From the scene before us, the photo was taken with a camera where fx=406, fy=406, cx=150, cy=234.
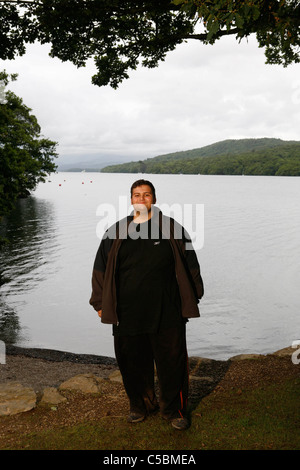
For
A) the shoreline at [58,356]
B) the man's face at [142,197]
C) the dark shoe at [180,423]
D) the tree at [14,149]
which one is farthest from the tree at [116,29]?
the tree at [14,149]

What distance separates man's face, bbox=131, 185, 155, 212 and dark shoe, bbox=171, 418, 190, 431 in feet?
7.78

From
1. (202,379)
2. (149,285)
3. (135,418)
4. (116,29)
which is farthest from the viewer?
(116,29)

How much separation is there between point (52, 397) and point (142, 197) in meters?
3.33

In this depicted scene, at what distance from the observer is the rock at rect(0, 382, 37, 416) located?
534 centimetres

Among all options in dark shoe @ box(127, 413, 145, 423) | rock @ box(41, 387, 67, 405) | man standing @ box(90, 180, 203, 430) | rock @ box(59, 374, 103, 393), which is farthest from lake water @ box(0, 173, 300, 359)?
man standing @ box(90, 180, 203, 430)

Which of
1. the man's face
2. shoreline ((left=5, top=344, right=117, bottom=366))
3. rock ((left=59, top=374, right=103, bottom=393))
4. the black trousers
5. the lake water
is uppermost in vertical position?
the man's face

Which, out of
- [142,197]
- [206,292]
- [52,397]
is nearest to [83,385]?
[52,397]

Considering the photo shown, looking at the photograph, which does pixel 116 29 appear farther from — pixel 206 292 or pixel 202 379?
pixel 206 292

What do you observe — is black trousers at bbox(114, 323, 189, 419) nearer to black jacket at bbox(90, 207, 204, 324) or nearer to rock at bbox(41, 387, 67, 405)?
black jacket at bbox(90, 207, 204, 324)

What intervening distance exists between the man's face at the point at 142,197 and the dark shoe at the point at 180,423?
237 cm

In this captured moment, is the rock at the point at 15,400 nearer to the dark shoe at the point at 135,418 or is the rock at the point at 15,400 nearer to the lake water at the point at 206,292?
the dark shoe at the point at 135,418

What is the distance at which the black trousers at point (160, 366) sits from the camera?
4430 millimetres

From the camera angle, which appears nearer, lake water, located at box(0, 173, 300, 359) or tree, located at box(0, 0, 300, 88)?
tree, located at box(0, 0, 300, 88)

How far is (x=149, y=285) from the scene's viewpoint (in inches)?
169
